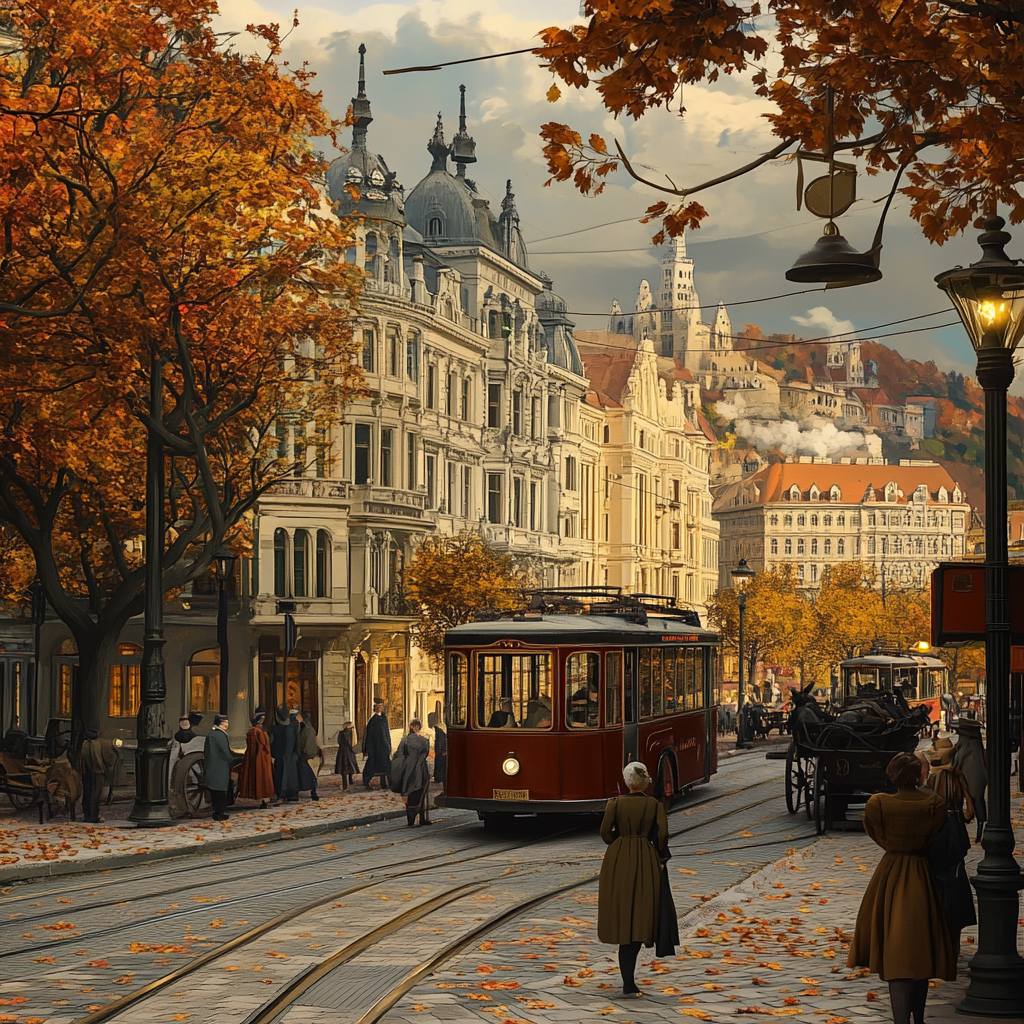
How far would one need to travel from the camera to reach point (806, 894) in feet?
50.3

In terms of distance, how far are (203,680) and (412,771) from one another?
27810 mm

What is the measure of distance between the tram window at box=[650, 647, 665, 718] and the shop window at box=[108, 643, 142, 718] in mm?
26210

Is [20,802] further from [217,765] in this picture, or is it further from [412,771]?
[412,771]

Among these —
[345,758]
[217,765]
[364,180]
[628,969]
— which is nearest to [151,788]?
[217,765]

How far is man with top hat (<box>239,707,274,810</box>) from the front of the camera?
26172 millimetres

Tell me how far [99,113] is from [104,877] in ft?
31.2

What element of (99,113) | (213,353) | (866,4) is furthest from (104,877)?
(866,4)

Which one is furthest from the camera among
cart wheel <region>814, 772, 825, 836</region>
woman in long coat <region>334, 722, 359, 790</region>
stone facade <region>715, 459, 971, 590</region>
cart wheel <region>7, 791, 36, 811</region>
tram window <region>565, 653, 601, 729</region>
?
stone facade <region>715, 459, 971, 590</region>

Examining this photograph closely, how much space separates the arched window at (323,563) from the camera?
50.3 metres

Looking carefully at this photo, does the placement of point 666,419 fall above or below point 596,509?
above

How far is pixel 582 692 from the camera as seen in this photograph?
21.7 metres

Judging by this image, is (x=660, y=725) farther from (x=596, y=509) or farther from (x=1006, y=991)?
(x=596, y=509)

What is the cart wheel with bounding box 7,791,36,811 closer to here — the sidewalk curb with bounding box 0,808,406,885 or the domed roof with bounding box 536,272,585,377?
the sidewalk curb with bounding box 0,808,406,885

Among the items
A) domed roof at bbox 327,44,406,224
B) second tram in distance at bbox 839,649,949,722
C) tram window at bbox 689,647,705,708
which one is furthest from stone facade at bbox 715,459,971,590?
tram window at bbox 689,647,705,708
